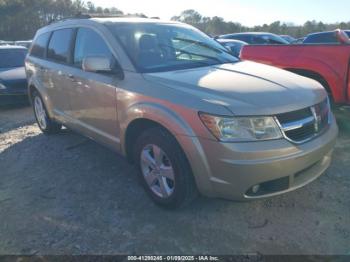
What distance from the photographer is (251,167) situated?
2.76 meters

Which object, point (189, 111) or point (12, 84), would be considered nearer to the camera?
point (189, 111)

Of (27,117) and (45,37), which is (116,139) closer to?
(45,37)

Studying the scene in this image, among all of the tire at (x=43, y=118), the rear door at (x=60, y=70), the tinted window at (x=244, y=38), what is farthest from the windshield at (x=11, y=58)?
the tinted window at (x=244, y=38)

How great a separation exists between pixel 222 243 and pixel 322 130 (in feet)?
4.51

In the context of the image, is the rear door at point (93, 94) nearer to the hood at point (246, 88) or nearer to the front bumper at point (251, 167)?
the hood at point (246, 88)

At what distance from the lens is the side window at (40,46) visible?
5505 millimetres

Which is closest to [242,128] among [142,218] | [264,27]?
[142,218]

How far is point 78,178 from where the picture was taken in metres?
4.31

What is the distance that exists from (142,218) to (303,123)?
1692 mm

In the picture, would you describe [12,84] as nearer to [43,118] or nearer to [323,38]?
[43,118]

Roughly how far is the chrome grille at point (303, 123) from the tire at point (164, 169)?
87 centimetres

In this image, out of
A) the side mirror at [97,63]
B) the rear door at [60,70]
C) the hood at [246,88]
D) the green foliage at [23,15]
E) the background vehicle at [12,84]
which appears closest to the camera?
the hood at [246,88]

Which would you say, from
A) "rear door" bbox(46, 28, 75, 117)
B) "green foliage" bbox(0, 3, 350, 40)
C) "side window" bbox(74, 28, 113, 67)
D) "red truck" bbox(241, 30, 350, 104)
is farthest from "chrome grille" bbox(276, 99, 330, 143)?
"green foliage" bbox(0, 3, 350, 40)

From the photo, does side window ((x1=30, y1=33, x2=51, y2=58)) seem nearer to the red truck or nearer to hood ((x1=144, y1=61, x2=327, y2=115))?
hood ((x1=144, y1=61, x2=327, y2=115))
